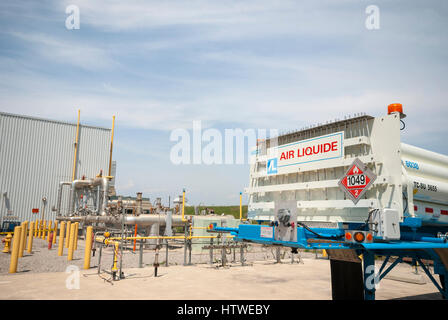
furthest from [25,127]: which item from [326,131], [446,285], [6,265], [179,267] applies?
[446,285]

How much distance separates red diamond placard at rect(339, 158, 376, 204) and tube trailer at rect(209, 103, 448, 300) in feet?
0.05

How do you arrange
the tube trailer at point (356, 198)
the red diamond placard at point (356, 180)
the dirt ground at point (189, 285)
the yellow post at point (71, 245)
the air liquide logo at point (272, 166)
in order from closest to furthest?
1. the tube trailer at point (356, 198)
2. the red diamond placard at point (356, 180)
3. the air liquide logo at point (272, 166)
4. the dirt ground at point (189, 285)
5. the yellow post at point (71, 245)

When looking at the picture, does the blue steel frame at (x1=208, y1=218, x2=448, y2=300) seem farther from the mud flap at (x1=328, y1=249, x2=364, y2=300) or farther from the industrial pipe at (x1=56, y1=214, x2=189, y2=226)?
the industrial pipe at (x1=56, y1=214, x2=189, y2=226)

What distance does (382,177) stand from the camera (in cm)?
497

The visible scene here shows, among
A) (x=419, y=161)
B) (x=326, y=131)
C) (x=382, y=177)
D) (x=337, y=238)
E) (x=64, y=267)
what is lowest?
(x=64, y=267)

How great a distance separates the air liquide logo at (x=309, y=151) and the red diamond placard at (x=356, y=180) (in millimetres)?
427

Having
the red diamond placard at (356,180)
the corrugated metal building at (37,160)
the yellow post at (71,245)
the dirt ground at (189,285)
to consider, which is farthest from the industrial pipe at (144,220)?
the red diamond placard at (356,180)

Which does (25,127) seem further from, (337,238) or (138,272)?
(337,238)

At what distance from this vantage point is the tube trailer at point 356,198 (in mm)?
4438

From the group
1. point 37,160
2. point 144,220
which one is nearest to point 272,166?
point 144,220

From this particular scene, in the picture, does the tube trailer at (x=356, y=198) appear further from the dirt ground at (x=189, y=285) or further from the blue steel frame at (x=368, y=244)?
the dirt ground at (x=189, y=285)

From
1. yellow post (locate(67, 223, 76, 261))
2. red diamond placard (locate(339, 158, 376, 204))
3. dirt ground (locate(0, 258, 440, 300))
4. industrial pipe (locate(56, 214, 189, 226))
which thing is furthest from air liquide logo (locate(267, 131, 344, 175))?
industrial pipe (locate(56, 214, 189, 226))

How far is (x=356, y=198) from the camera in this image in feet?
16.5
